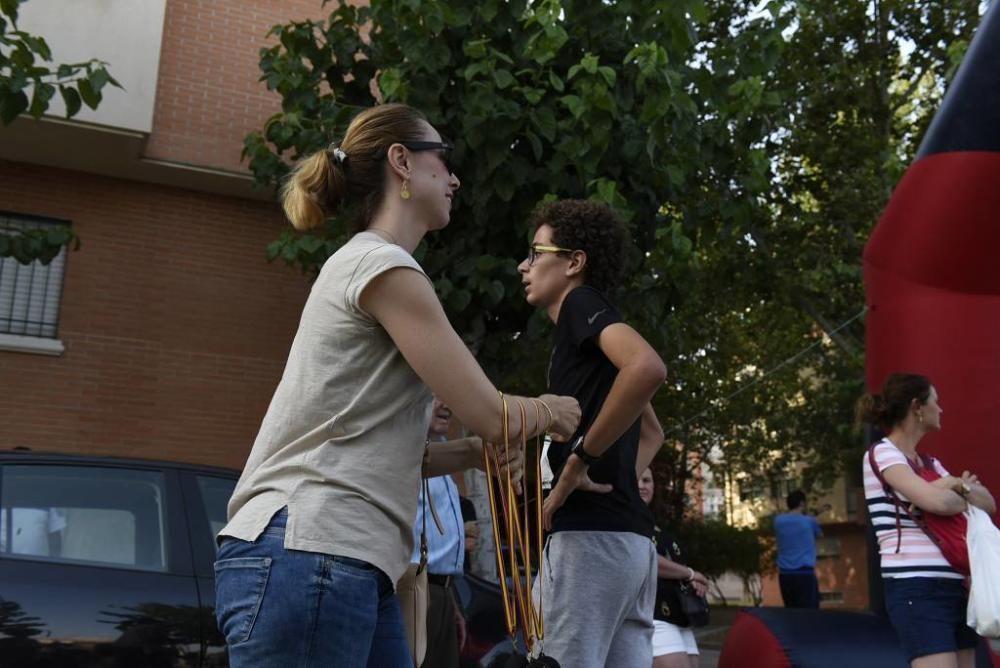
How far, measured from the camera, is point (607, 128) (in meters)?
7.41

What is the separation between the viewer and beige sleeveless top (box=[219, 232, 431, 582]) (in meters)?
1.86

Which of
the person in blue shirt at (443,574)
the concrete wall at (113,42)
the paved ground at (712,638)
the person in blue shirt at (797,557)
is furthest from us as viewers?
the person in blue shirt at (797,557)

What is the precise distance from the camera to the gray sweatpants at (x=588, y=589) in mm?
3004

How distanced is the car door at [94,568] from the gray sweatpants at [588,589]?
2.04 m

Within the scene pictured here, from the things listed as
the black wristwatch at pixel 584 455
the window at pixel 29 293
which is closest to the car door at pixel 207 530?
the black wristwatch at pixel 584 455

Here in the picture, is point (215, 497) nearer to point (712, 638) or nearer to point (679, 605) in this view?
point (679, 605)

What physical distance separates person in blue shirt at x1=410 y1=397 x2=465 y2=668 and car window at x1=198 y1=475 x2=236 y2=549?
3.18ft

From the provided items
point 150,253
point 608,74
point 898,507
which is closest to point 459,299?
point 608,74

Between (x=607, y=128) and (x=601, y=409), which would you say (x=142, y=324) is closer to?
(x=607, y=128)

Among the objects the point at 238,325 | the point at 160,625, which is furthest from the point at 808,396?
the point at 160,625

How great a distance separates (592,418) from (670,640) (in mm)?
2968

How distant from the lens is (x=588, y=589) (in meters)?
3.05

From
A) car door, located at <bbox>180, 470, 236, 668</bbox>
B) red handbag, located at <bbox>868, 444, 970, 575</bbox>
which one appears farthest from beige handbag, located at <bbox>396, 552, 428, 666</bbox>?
red handbag, located at <bbox>868, 444, 970, 575</bbox>

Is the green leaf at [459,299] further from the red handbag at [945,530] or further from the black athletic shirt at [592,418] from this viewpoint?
the black athletic shirt at [592,418]
